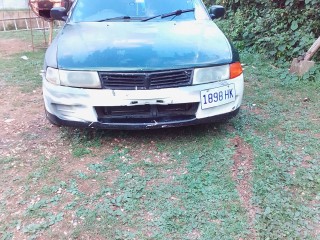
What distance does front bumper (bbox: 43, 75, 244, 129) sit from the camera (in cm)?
279

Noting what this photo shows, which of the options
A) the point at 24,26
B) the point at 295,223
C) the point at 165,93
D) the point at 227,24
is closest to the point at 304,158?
the point at 295,223

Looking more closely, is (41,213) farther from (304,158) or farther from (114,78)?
(304,158)

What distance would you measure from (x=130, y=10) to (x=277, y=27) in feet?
10.6

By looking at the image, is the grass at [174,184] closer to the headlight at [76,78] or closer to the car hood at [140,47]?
the headlight at [76,78]

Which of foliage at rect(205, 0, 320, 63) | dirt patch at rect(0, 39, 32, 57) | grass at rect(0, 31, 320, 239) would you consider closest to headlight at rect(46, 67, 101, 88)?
grass at rect(0, 31, 320, 239)

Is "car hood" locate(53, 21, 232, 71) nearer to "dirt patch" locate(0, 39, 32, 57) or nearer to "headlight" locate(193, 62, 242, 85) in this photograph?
"headlight" locate(193, 62, 242, 85)

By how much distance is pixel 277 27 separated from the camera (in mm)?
6047

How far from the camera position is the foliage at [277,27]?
5.55 metres

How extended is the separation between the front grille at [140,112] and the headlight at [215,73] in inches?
8.5

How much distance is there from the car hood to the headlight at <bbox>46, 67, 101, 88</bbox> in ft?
0.16

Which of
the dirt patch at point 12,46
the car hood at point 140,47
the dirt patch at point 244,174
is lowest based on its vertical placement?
the dirt patch at point 12,46

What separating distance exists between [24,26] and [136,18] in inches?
331

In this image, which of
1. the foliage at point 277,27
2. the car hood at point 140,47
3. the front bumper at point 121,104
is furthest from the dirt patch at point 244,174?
the foliage at point 277,27

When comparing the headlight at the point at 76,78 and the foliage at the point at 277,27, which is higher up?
the headlight at the point at 76,78
